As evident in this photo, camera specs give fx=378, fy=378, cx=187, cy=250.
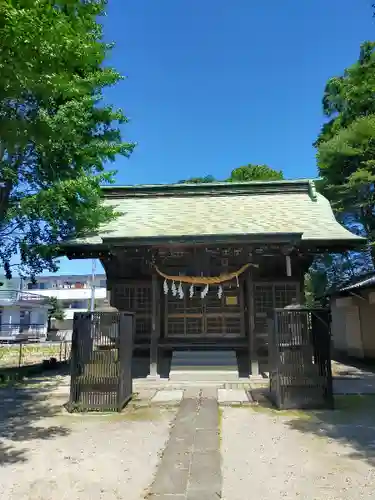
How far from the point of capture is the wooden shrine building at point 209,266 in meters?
10.8

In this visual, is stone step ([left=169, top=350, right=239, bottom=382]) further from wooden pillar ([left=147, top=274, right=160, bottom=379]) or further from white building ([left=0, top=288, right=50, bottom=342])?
white building ([left=0, top=288, right=50, bottom=342])

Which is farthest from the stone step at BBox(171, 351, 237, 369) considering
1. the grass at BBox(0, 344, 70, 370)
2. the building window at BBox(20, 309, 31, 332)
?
the building window at BBox(20, 309, 31, 332)

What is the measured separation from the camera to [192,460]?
479 centimetres

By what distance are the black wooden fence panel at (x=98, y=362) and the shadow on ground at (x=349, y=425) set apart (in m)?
3.37

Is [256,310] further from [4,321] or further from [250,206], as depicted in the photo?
[4,321]

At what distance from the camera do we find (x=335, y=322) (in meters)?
20.4

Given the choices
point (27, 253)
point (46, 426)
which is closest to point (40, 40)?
point (46, 426)

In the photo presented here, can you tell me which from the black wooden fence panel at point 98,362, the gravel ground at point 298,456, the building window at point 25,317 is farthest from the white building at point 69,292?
the gravel ground at point 298,456

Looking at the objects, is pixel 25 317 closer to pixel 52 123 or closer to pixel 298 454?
pixel 52 123

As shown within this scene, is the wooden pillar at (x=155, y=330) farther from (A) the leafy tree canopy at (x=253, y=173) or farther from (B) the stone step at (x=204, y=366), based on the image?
(A) the leafy tree canopy at (x=253, y=173)

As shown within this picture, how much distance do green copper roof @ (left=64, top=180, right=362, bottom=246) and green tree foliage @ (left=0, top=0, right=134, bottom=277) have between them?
1.22 meters

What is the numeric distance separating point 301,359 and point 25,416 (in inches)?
214

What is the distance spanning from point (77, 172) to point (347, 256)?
15.8 metres

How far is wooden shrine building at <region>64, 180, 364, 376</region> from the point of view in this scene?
1076 cm
